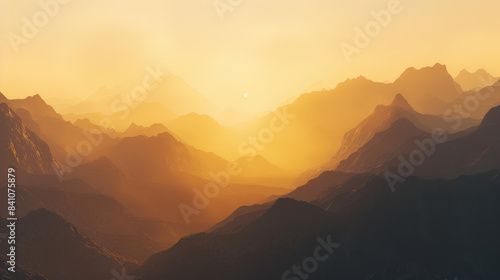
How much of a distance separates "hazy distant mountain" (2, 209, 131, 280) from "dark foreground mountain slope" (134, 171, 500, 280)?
1886 centimetres

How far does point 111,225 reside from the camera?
561 ft

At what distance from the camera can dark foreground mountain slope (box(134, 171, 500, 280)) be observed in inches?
3760

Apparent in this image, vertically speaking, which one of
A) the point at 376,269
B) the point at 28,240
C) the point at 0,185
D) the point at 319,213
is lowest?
the point at 376,269

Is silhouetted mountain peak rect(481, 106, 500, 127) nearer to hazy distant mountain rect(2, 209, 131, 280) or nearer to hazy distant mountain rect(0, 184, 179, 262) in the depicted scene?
hazy distant mountain rect(0, 184, 179, 262)

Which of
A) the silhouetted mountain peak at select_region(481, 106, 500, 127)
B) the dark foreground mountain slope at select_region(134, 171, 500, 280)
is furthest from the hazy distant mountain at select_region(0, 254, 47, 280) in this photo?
the silhouetted mountain peak at select_region(481, 106, 500, 127)

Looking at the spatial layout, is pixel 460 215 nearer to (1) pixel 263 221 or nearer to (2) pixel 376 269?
(2) pixel 376 269

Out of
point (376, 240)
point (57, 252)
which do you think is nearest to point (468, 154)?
point (376, 240)

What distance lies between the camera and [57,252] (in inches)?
5064

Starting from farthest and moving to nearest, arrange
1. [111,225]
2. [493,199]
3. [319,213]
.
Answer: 1. [111,225]
2. [319,213]
3. [493,199]

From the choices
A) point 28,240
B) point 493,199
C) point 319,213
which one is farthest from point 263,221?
point 28,240

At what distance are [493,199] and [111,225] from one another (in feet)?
435

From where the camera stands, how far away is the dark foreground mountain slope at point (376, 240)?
313 feet

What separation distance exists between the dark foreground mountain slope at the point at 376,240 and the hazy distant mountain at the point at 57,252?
61.9 ft

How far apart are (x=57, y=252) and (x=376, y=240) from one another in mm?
91096
